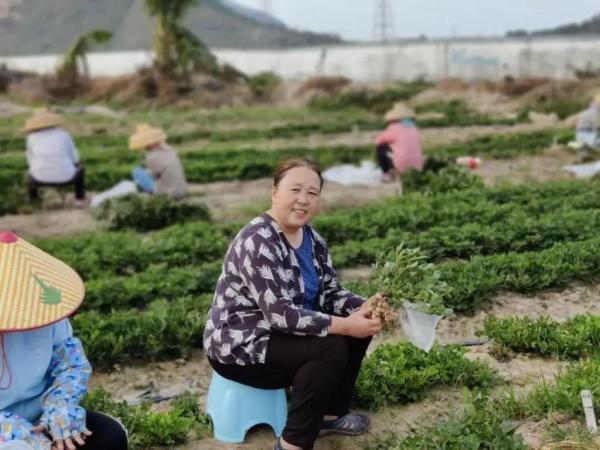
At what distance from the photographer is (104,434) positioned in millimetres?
3217

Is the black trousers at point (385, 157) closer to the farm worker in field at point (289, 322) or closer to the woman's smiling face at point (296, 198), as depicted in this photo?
the farm worker in field at point (289, 322)

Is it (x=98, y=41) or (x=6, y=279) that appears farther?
(x=98, y=41)

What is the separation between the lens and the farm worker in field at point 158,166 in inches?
376

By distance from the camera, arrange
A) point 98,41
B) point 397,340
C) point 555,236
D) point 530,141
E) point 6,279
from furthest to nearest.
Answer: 1. point 98,41
2. point 530,141
3. point 555,236
4. point 397,340
5. point 6,279

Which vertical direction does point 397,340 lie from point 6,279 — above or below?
below

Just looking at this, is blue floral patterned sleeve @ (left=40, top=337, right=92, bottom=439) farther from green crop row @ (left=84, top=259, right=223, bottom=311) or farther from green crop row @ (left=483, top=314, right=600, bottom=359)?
green crop row @ (left=84, top=259, right=223, bottom=311)

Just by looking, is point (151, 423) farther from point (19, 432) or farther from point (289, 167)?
point (289, 167)

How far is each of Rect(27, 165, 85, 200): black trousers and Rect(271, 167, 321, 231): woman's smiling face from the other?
712cm

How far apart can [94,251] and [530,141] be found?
1012 cm

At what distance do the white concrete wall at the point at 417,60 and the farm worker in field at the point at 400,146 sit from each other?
21.5 metres

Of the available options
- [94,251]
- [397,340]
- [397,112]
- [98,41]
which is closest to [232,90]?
[98,41]

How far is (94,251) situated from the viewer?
7.35 metres

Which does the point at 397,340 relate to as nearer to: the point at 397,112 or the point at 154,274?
the point at 154,274

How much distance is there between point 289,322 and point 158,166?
6.62m
